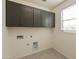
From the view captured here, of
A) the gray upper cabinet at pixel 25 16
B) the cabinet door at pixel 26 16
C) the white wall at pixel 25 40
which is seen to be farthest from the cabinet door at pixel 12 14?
the white wall at pixel 25 40

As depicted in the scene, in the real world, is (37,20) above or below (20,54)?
above

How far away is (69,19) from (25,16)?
A: 1.91m

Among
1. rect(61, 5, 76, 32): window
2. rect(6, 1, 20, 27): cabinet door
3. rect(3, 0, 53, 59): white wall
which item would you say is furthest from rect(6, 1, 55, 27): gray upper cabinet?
rect(61, 5, 76, 32): window

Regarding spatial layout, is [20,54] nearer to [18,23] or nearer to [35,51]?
[35,51]

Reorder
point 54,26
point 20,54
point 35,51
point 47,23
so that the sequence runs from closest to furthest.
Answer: point 20,54, point 35,51, point 47,23, point 54,26

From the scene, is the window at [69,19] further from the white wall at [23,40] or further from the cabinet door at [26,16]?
the cabinet door at [26,16]

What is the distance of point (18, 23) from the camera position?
2654mm

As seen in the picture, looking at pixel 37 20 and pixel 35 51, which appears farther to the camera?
pixel 35 51

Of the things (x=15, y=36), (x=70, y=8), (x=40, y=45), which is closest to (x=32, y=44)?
(x=40, y=45)

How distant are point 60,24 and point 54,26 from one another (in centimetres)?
59

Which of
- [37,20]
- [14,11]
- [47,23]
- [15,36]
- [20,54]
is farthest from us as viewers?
[47,23]

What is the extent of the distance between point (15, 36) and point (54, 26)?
2404mm

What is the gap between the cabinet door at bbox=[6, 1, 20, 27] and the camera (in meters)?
2.32

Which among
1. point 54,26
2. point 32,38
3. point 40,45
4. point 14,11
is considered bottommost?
point 40,45
